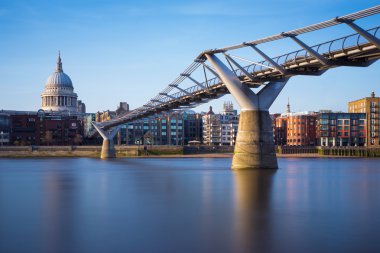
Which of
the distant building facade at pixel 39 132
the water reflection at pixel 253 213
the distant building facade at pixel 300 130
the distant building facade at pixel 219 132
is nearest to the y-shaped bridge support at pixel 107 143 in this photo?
the distant building facade at pixel 39 132

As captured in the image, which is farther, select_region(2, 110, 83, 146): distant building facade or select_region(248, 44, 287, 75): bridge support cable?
select_region(2, 110, 83, 146): distant building facade

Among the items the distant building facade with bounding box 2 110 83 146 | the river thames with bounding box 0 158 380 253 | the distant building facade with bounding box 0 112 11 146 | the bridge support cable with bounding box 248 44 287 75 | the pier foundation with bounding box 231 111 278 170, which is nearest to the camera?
the river thames with bounding box 0 158 380 253

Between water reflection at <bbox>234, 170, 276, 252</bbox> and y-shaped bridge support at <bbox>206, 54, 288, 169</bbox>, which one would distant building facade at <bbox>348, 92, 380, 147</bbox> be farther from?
water reflection at <bbox>234, 170, 276, 252</bbox>

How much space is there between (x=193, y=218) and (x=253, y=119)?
1082 inches

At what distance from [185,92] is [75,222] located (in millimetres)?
42861

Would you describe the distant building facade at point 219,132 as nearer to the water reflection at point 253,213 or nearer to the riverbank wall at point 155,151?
the riverbank wall at point 155,151

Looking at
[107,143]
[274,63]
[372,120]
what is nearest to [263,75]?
[274,63]

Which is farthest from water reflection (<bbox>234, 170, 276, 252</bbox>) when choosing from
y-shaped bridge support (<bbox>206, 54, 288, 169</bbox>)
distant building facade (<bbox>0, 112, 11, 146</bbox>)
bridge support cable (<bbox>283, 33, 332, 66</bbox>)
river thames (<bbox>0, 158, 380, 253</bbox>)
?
distant building facade (<bbox>0, 112, 11, 146</bbox>)

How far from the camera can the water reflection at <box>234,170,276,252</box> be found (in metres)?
19.4

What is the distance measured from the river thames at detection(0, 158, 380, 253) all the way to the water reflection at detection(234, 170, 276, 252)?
0.13 feet

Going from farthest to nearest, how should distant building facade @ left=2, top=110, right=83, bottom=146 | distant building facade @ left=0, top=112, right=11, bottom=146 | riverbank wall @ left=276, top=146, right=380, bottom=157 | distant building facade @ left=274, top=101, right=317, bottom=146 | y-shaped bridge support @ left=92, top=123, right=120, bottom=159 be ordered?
distant building facade @ left=274, top=101, right=317, bottom=146
distant building facade @ left=0, top=112, right=11, bottom=146
distant building facade @ left=2, top=110, right=83, bottom=146
riverbank wall @ left=276, top=146, right=380, bottom=157
y-shaped bridge support @ left=92, top=123, right=120, bottom=159

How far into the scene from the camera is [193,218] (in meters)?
25.2

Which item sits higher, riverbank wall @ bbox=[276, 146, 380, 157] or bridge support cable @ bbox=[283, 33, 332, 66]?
bridge support cable @ bbox=[283, 33, 332, 66]

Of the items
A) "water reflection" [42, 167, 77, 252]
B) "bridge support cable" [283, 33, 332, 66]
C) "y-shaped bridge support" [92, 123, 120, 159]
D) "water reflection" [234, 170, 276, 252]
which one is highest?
"bridge support cable" [283, 33, 332, 66]
